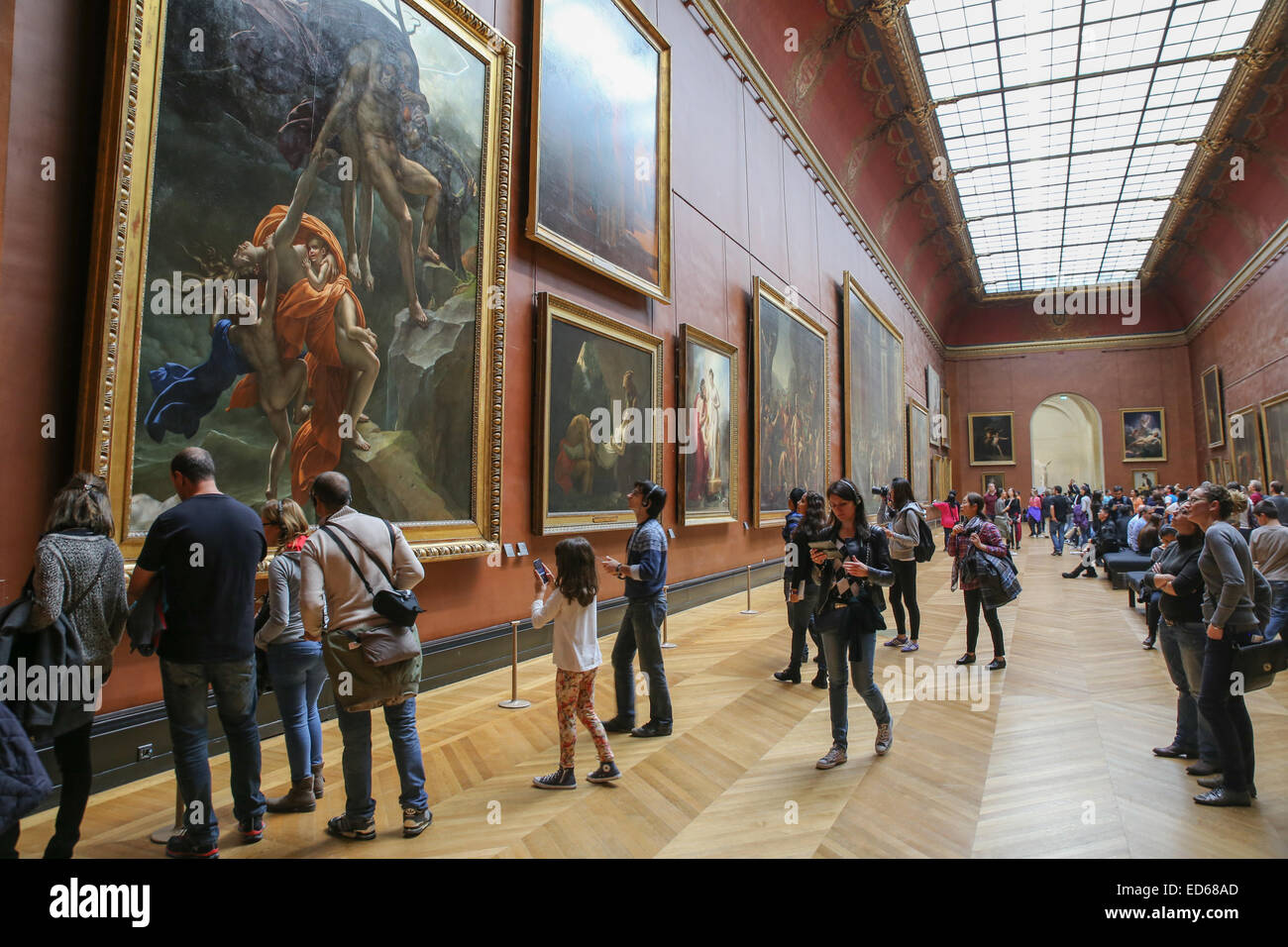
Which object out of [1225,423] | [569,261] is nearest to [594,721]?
[569,261]

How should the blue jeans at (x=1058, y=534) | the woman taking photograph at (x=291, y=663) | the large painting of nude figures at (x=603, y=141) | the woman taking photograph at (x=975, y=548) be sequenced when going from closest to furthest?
the woman taking photograph at (x=291, y=663)
the woman taking photograph at (x=975, y=548)
the large painting of nude figures at (x=603, y=141)
the blue jeans at (x=1058, y=534)

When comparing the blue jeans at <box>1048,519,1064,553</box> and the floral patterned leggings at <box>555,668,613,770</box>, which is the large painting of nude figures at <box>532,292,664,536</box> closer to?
the floral patterned leggings at <box>555,668,613,770</box>

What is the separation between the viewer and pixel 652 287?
30.0ft

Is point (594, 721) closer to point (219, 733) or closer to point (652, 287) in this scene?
point (219, 733)

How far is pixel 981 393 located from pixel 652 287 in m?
29.8

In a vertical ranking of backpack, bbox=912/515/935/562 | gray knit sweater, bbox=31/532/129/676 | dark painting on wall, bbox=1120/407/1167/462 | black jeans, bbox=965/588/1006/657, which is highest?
dark painting on wall, bbox=1120/407/1167/462

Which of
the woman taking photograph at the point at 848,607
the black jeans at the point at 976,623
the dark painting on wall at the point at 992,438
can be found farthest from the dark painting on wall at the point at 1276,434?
the woman taking photograph at the point at 848,607

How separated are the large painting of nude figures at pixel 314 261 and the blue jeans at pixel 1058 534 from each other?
19271 mm

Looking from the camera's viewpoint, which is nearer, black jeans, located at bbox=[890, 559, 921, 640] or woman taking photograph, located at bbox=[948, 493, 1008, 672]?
woman taking photograph, located at bbox=[948, 493, 1008, 672]

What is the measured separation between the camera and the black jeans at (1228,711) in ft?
12.1

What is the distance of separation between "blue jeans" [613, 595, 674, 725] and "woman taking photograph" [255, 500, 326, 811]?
1.97 m

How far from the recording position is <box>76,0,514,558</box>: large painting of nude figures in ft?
13.3

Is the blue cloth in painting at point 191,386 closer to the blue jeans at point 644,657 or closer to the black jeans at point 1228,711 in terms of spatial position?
the blue jeans at point 644,657

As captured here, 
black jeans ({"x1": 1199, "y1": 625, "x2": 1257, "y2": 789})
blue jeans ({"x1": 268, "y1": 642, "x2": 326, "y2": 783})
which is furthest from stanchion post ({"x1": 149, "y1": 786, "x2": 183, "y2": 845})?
black jeans ({"x1": 1199, "y1": 625, "x2": 1257, "y2": 789})
